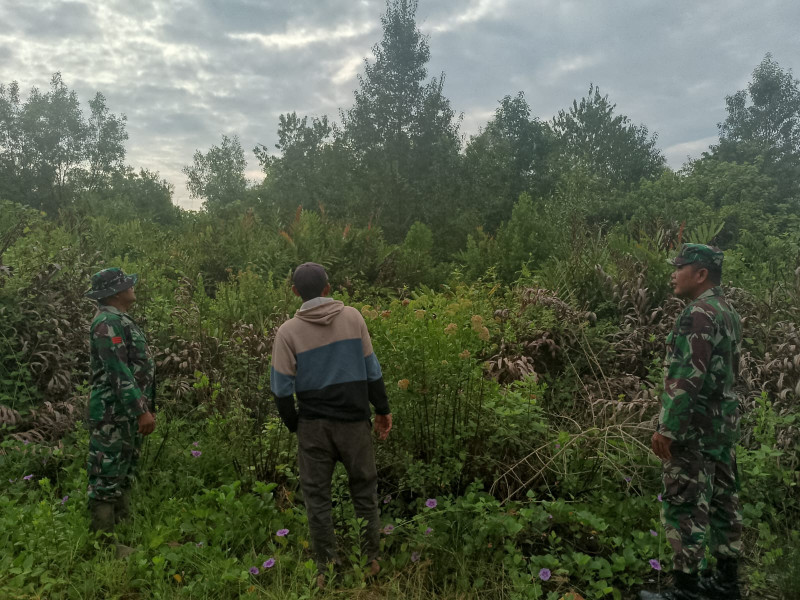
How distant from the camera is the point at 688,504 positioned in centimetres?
302

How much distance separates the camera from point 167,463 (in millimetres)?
4488

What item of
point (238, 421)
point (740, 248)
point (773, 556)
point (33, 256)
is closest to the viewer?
point (773, 556)

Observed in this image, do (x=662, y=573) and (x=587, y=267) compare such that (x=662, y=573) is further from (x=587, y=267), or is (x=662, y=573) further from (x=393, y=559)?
(x=587, y=267)

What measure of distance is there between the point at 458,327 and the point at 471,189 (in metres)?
18.3

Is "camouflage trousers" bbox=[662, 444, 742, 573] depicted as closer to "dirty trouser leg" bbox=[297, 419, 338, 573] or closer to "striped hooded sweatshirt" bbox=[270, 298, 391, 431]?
"striped hooded sweatshirt" bbox=[270, 298, 391, 431]

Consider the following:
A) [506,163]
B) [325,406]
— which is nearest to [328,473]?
[325,406]

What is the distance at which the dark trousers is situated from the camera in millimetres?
3135

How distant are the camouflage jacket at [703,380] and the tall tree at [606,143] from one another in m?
32.6

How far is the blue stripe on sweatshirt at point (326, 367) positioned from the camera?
3131 millimetres

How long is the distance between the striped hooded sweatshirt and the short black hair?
65mm

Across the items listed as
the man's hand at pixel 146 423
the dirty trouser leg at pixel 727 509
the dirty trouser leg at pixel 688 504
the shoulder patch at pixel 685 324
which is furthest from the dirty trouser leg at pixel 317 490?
the dirty trouser leg at pixel 727 509

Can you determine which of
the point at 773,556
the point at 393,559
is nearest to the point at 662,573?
the point at 773,556

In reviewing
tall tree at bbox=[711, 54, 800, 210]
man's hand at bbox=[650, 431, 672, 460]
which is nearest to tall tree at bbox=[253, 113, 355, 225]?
man's hand at bbox=[650, 431, 672, 460]

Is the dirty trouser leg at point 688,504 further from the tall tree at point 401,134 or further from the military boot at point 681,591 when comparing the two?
the tall tree at point 401,134
